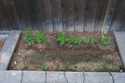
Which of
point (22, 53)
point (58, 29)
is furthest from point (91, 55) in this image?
point (22, 53)

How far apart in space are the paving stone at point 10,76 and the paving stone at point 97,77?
0.86 metres

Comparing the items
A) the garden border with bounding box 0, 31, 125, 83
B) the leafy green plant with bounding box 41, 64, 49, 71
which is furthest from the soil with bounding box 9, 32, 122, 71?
the garden border with bounding box 0, 31, 125, 83

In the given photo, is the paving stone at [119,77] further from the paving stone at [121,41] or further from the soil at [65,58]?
the paving stone at [121,41]

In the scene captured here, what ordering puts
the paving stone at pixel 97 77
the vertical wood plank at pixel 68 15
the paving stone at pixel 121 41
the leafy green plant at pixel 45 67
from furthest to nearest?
the vertical wood plank at pixel 68 15 < the paving stone at pixel 121 41 < the leafy green plant at pixel 45 67 < the paving stone at pixel 97 77

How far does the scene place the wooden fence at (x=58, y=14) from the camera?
3.29 metres

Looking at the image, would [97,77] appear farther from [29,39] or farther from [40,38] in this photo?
[29,39]

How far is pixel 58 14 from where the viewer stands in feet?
11.2

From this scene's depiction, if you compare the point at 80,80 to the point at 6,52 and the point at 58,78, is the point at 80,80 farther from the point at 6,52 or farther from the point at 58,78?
the point at 6,52

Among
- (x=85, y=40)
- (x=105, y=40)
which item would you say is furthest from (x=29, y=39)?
(x=105, y=40)

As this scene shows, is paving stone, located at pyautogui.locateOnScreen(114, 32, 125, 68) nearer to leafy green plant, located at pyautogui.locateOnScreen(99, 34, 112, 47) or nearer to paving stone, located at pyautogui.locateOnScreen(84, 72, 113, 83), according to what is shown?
leafy green plant, located at pyautogui.locateOnScreen(99, 34, 112, 47)

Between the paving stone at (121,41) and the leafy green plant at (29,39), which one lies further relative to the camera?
the leafy green plant at (29,39)

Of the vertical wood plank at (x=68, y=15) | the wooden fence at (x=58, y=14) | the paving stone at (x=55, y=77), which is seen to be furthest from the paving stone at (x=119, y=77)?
the vertical wood plank at (x=68, y=15)

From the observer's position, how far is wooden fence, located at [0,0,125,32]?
3.29 metres

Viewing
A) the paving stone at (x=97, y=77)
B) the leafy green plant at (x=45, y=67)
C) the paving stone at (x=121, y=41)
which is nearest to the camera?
the paving stone at (x=97, y=77)
